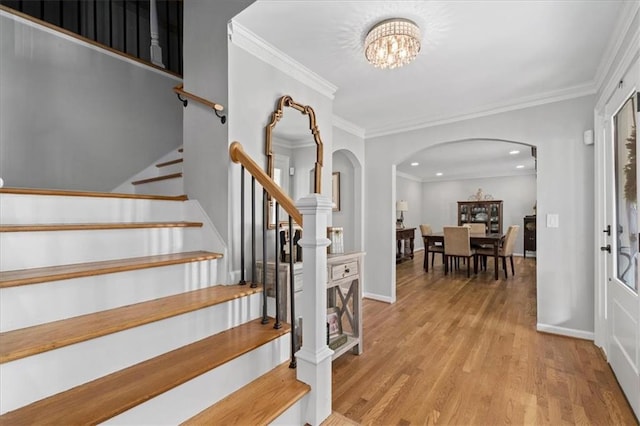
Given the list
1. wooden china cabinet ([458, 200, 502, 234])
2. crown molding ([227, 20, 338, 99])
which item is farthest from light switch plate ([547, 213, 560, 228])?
wooden china cabinet ([458, 200, 502, 234])

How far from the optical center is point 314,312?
1306mm

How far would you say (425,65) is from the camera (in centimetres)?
241

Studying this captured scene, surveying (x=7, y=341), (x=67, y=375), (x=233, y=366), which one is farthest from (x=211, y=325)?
(x=7, y=341)

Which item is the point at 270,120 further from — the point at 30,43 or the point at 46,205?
the point at 30,43

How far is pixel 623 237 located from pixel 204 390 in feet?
9.34

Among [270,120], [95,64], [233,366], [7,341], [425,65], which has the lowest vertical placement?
[233,366]

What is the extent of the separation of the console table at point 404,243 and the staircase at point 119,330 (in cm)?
561

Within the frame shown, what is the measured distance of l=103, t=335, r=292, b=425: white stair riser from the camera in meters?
1.02

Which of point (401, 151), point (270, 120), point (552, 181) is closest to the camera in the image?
point (270, 120)

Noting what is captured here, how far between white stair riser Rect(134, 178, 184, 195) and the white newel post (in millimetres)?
1445

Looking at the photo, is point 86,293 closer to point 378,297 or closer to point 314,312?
point 314,312

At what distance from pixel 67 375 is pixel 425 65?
2902 millimetres

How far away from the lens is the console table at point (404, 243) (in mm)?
6891

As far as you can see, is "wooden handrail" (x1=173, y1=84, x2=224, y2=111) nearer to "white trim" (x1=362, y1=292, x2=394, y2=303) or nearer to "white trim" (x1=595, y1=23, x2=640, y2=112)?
"white trim" (x1=595, y1=23, x2=640, y2=112)
